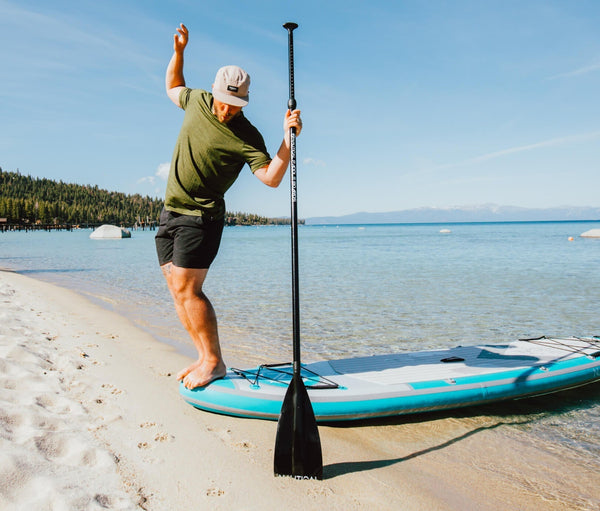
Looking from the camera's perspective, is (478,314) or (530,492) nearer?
(530,492)

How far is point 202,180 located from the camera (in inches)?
152

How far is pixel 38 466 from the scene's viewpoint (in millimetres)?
2602

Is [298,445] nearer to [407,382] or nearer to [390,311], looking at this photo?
[407,382]

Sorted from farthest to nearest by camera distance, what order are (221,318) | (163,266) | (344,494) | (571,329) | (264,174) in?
(221,318)
(571,329)
(163,266)
(264,174)
(344,494)

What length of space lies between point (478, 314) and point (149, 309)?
25.2 ft

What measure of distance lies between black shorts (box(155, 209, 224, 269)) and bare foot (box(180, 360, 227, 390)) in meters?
0.96

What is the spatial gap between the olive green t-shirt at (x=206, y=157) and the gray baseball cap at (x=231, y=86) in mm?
235

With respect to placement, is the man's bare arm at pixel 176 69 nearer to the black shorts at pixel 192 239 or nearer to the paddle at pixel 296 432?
the black shorts at pixel 192 239

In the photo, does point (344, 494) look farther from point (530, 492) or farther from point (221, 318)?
point (221, 318)

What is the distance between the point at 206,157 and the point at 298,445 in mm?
2350

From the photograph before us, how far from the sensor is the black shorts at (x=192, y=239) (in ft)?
12.7

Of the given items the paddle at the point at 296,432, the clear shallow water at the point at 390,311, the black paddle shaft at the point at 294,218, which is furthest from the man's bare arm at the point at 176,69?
the clear shallow water at the point at 390,311

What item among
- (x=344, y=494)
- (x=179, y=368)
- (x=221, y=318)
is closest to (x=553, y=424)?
(x=344, y=494)

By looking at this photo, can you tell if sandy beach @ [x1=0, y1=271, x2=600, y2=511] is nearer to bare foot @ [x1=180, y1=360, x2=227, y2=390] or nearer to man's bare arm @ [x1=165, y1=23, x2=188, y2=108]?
bare foot @ [x1=180, y1=360, x2=227, y2=390]
